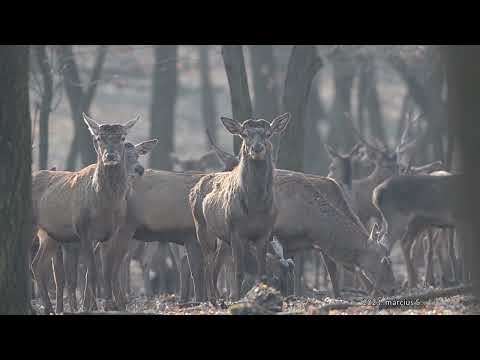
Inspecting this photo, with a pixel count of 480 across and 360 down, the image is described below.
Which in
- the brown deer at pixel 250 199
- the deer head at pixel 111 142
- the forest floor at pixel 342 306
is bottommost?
the forest floor at pixel 342 306

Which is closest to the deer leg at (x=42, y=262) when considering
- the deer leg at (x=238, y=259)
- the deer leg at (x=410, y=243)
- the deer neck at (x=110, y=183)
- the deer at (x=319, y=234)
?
the deer neck at (x=110, y=183)

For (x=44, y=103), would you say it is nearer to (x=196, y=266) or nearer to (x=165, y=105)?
(x=196, y=266)

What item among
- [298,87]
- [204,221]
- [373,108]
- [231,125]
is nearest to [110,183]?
[204,221]

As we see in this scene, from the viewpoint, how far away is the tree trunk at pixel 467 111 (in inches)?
350

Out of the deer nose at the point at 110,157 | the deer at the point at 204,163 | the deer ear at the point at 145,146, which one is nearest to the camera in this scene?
the deer nose at the point at 110,157

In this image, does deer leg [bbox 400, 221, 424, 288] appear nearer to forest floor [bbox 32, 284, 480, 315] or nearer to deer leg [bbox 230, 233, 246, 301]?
deer leg [bbox 230, 233, 246, 301]

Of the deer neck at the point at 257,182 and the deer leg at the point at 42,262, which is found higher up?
the deer neck at the point at 257,182

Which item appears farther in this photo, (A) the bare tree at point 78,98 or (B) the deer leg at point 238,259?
(A) the bare tree at point 78,98

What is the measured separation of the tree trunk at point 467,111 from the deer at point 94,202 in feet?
17.9

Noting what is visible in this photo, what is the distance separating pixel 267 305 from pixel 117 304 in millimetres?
4028

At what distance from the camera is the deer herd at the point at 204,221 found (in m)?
13.1

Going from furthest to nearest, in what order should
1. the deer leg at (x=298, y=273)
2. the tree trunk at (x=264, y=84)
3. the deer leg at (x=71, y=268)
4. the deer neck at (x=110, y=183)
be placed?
the tree trunk at (x=264, y=84) < the deer leg at (x=298, y=273) < the deer leg at (x=71, y=268) < the deer neck at (x=110, y=183)

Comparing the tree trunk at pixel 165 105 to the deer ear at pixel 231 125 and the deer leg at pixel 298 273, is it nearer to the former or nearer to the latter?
the deer leg at pixel 298 273
